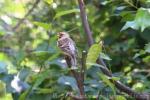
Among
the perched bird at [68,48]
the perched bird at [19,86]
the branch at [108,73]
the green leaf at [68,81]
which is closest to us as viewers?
the perched bird at [68,48]

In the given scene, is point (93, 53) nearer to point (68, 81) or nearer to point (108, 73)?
A: point (108, 73)

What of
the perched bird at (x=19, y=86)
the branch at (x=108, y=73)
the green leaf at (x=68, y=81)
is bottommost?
the perched bird at (x=19, y=86)

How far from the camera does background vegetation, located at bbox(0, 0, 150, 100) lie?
1162 mm

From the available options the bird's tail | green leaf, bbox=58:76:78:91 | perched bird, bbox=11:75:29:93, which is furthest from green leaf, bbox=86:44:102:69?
perched bird, bbox=11:75:29:93

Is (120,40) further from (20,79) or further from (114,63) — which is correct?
(20,79)

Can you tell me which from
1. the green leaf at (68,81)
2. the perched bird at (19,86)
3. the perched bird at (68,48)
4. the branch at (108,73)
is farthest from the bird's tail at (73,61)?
the perched bird at (19,86)

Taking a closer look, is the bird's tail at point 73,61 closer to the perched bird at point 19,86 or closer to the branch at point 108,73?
the branch at point 108,73

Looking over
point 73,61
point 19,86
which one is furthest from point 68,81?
point 73,61

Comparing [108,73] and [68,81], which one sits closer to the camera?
[108,73]

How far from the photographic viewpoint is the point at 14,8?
314 cm

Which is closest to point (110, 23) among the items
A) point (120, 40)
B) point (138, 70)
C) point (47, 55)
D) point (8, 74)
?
point (120, 40)

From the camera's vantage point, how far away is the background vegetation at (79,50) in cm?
116

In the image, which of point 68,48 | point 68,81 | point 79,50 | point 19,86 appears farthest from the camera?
point 19,86

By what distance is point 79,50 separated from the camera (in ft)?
3.61
